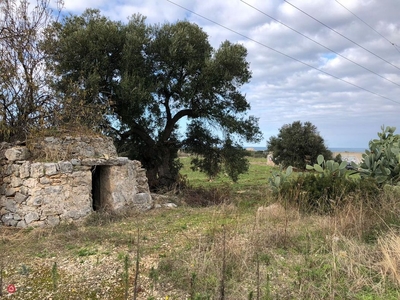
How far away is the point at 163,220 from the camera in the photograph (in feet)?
24.0

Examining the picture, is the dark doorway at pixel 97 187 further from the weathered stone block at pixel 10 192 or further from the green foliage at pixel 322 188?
the green foliage at pixel 322 188

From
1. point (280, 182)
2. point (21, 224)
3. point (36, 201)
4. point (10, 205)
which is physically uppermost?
point (280, 182)

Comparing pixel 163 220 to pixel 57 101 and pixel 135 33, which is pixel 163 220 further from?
pixel 135 33

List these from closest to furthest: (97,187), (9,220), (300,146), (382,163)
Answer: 1. (9,220)
2. (382,163)
3. (97,187)
4. (300,146)

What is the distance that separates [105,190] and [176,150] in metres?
5.01

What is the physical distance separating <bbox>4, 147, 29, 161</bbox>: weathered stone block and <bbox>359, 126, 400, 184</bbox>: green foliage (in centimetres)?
804

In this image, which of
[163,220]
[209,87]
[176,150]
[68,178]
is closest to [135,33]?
[209,87]

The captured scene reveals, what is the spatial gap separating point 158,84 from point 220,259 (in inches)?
312

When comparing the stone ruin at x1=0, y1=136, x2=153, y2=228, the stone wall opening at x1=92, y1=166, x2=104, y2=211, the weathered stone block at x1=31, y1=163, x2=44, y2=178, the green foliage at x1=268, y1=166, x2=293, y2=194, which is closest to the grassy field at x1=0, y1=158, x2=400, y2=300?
the stone ruin at x1=0, y1=136, x2=153, y2=228

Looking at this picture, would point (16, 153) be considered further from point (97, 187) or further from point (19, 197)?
point (97, 187)

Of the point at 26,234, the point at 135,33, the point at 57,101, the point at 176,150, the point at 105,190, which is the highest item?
the point at 135,33

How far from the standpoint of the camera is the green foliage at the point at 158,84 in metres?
10.7

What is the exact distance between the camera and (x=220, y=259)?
13.6 ft

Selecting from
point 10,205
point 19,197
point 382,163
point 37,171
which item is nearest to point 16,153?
point 37,171
